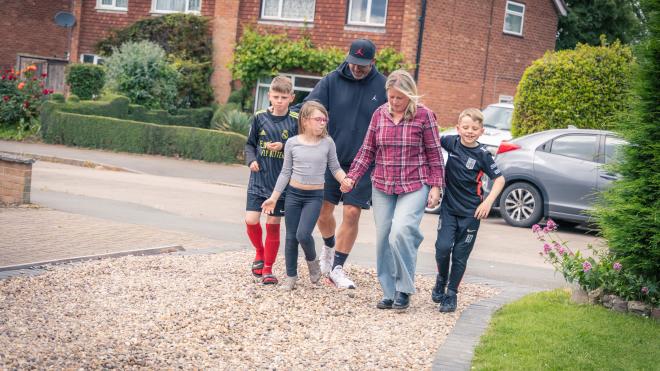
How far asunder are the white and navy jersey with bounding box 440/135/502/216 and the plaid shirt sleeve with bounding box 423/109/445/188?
0.46 ft

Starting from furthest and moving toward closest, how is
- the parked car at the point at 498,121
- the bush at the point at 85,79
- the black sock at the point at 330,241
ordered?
the bush at the point at 85,79 → the parked car at the point at 498,121 → the black sock at the point at 330,241

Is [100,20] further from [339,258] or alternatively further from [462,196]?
[462,196]

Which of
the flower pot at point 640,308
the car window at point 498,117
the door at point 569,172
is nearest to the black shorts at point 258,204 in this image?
the flower pot at point 640,308

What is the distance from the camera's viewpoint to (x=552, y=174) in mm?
13477

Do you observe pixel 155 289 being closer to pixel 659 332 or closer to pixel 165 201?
pixel 659 332

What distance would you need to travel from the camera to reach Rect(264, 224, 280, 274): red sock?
23.4 feet

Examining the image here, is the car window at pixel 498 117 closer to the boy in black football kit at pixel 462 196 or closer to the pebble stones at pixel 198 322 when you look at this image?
the pebble stones at pixel 198 322

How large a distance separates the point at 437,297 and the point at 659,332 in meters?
1.73

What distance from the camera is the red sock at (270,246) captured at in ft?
23.4

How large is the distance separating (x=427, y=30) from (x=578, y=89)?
8.26 m

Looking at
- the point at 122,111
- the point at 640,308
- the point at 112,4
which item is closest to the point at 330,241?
the point at 640,308

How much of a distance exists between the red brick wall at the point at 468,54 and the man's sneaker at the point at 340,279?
1740 cm

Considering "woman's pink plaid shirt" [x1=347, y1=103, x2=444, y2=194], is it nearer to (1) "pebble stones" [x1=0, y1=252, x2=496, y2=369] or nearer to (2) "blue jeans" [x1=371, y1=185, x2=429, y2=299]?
→ (2) "blue jeans" [x1=371, y1=185, x2=429, y2=299]

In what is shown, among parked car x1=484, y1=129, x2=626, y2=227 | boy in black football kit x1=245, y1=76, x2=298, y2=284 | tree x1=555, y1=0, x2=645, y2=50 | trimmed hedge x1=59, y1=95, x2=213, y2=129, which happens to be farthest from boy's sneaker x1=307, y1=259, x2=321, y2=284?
tree x1=555, y1=0, x2=645, y2=50
